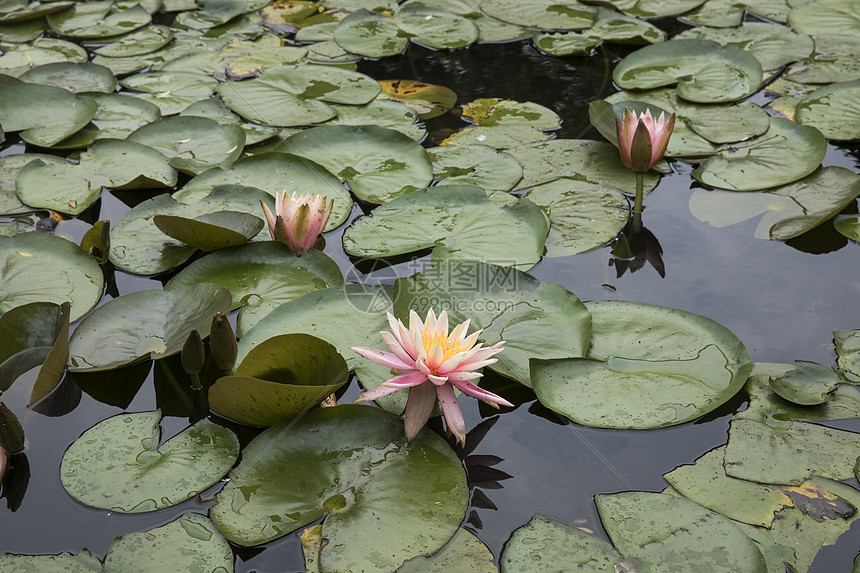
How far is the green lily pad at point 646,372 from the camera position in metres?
1.96

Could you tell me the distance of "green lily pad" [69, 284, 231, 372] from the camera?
6.99 ft

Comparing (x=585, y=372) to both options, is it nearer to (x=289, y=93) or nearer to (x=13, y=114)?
(x=289, y=93)

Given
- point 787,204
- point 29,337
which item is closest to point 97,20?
point 29,337

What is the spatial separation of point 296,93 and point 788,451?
3126mm

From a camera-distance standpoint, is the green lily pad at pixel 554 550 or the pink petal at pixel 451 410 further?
the pink petal at pixel 451 410

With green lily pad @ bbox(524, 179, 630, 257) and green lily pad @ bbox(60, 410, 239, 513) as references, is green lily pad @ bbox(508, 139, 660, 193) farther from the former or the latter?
green lily pad @ bbox(60, 410, 239, 513)

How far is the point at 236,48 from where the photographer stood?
4449mm

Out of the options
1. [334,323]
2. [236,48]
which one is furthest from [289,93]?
[334,323]

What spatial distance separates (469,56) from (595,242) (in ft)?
7.34

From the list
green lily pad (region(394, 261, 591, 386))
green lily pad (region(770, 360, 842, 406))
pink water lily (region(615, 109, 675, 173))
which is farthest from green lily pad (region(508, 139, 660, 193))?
green lily pad (region(770, 360, 842, 406))

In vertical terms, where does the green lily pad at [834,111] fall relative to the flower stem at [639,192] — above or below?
above

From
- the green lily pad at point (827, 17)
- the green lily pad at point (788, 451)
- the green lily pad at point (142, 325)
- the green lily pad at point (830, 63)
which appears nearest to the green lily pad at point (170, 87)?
the green lily pad at point (142, 325)

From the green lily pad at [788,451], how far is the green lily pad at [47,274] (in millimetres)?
2286

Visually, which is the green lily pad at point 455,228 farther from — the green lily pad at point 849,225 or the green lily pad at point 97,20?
the green lily pad at point 97,20
